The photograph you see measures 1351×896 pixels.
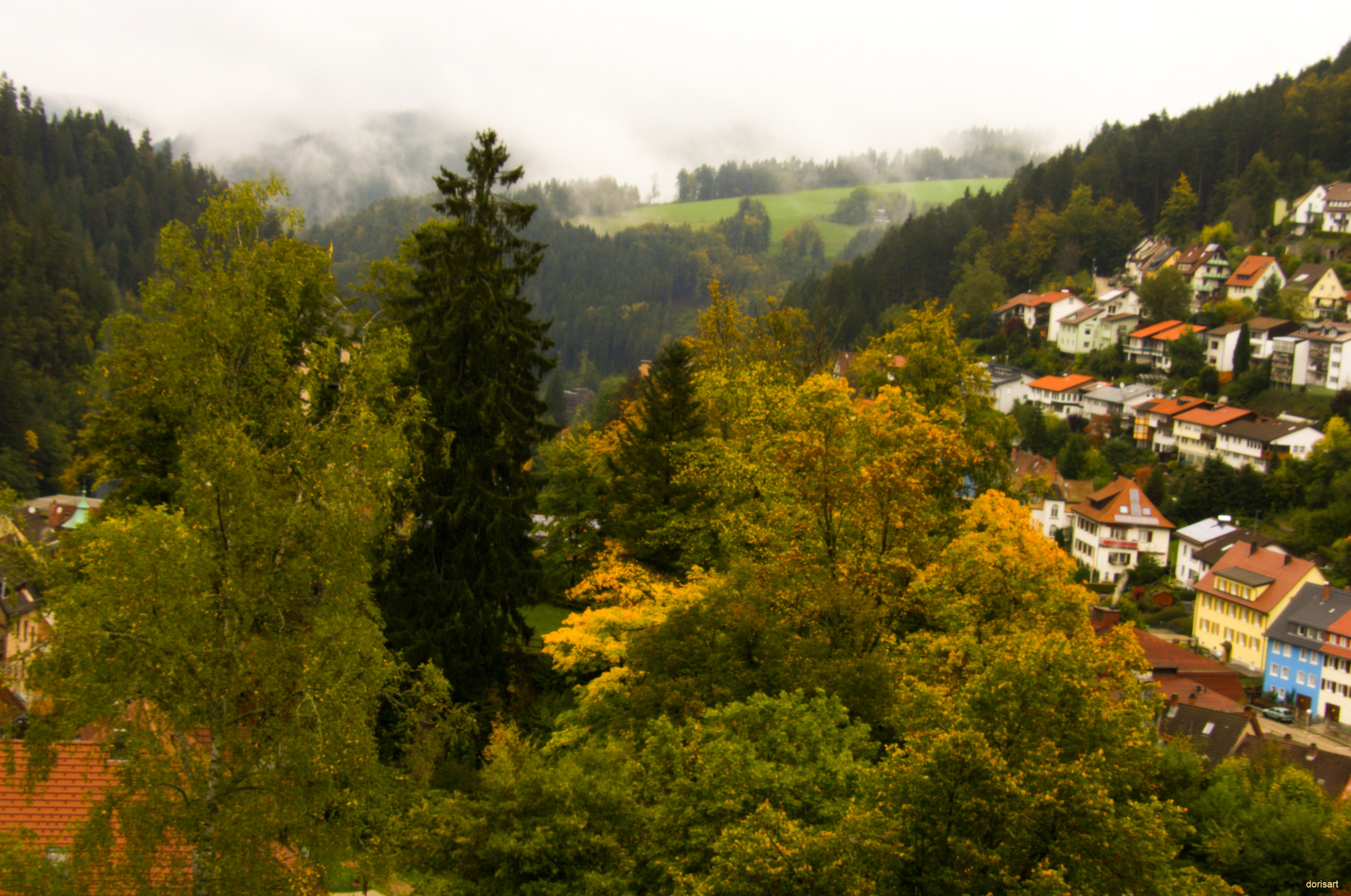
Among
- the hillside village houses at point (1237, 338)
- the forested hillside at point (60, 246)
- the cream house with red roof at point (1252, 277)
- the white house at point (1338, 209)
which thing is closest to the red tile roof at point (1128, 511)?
the hillside village houses at point (1237, 338)

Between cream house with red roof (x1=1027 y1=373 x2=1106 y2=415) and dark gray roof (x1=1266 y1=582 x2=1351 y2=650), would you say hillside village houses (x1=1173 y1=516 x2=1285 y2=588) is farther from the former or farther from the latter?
cream house with red roof (x1=1027 y1=373 x2=1106 y2=415)

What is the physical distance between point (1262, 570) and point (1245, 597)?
2.31 meters

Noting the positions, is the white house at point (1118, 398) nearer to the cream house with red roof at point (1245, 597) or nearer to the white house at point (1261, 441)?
the white house at point (1261, 441)

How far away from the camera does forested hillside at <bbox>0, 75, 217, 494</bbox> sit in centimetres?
8131

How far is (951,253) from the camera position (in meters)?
113

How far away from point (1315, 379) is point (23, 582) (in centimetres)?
8400

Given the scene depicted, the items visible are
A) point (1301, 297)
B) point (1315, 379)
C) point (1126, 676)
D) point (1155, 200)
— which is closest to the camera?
point (1126, 676)

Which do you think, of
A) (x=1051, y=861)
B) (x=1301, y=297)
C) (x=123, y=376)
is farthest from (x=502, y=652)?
(x=1301, y=297)

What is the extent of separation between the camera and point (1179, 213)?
10438cm

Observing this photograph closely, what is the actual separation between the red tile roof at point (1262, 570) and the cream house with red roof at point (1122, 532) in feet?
18.3

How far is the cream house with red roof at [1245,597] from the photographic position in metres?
53.0

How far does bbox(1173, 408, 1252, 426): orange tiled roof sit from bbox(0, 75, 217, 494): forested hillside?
6705 cm

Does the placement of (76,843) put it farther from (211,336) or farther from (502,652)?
(502,652)

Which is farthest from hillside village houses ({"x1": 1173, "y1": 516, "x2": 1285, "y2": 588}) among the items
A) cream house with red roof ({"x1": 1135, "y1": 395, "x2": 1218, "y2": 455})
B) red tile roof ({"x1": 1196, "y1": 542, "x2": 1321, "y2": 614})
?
cream house with red roof ({"x1": 1135, "y1": 395, "x2": 1218, "y2": 455})
